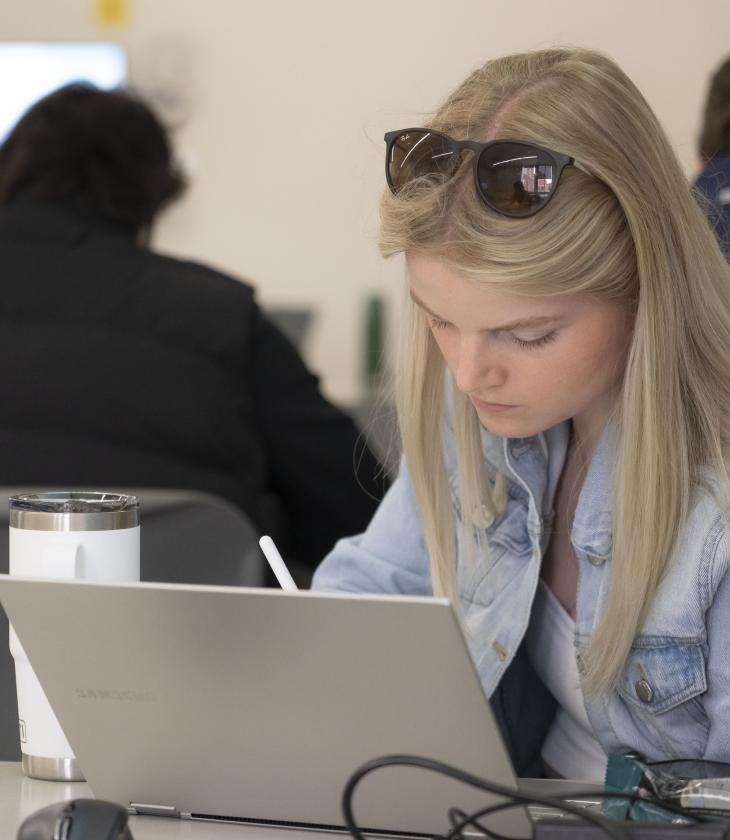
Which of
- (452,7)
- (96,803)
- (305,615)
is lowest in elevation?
(96,803)

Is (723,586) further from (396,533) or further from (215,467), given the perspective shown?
(215,467)

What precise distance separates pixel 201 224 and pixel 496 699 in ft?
9.42

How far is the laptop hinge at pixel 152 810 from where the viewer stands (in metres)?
0.88

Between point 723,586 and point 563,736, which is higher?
point 723,586

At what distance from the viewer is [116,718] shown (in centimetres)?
84

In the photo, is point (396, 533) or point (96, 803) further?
point (396, 533)

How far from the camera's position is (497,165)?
100 centimetres

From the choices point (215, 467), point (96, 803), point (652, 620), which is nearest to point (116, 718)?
point (96, 803)

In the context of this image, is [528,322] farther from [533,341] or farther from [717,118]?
[717,118]

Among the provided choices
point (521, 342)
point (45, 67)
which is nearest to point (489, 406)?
point (521, 342)

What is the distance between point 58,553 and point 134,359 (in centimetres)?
107

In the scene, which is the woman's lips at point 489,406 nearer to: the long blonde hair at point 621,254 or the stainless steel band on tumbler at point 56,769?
the long blonde hair at point 621,254

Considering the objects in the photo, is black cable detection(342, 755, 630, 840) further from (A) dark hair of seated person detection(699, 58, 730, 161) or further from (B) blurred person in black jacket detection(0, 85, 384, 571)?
(A) dark hair of seated person detection(699, 58, 730, 161)

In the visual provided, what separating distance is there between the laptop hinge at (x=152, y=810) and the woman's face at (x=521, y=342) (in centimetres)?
40
